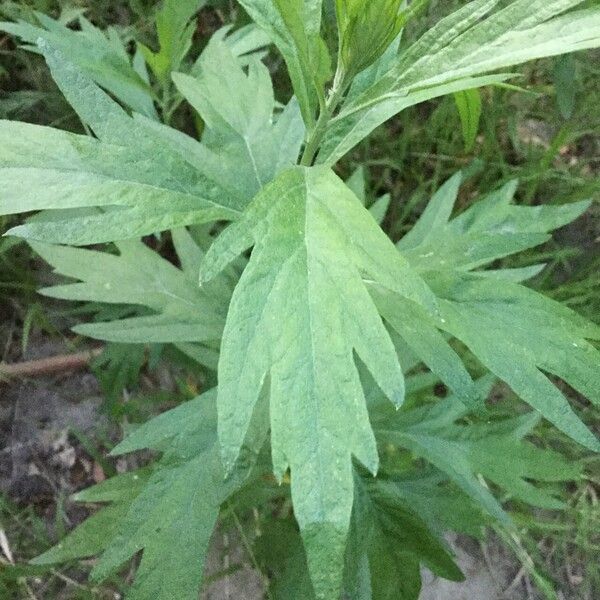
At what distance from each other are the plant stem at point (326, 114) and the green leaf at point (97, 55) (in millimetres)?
453

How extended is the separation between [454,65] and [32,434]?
4.16 feet

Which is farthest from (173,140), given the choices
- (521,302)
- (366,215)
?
(521,302)

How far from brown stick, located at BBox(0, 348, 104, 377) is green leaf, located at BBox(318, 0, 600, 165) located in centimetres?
107

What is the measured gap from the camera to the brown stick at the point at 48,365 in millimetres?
1529

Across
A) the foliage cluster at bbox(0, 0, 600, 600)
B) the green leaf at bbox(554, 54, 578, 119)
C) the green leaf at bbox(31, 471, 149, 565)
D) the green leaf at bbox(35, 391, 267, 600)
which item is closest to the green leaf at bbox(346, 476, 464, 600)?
the foliage cluster at bbox(0, 0, 600, 600)

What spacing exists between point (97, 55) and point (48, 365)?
752 mm

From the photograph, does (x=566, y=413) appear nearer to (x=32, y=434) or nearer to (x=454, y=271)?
(x=454, y=271)

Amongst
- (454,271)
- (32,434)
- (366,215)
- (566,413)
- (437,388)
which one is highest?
(366,215)

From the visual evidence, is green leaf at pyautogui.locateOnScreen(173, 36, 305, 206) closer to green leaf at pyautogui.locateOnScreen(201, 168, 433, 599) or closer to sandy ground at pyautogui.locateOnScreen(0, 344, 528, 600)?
green leaf at pyautogui.locateOnScreen(201, 168, 433, 599)

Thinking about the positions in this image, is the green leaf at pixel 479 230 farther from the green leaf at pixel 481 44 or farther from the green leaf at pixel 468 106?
the green leaf at pixel 481 44

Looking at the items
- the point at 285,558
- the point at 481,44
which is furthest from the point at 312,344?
the point at 285,558

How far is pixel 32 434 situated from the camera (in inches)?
60.0

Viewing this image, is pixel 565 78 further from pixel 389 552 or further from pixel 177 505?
pixel 177 505

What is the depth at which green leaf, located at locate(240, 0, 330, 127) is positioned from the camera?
2.23ft
